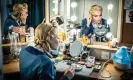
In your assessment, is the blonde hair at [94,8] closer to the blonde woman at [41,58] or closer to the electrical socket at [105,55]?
the electrical socket at [105,55]

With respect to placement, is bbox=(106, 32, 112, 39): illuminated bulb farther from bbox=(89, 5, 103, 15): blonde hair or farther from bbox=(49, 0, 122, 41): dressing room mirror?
bbox=(89, 5, 103, 15): blonde hair

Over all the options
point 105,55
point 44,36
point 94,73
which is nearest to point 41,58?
point 44,36

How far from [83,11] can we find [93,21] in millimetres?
186

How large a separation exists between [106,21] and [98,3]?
0.82 feet

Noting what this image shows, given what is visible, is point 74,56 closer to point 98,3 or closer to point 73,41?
point 73,41

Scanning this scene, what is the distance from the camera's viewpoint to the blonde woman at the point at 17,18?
2.75 meters

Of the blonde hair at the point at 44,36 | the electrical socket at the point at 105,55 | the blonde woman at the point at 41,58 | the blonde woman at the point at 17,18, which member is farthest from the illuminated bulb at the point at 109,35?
the blonde woman at the point at 17,18

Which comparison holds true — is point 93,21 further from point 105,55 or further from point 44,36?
point 44,36

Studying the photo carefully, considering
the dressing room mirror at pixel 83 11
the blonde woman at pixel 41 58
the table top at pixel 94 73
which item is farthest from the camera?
the dressing room mirror at pixel 83 11

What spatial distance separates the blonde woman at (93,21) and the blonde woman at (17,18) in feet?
→ 2.65

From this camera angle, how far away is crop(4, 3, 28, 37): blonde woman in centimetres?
275

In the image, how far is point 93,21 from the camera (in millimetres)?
2768

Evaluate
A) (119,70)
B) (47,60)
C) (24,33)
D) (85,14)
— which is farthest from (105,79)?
(24,33)

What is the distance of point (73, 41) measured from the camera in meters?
2.85
